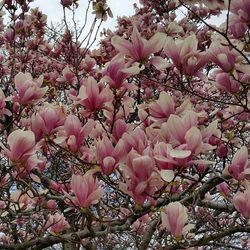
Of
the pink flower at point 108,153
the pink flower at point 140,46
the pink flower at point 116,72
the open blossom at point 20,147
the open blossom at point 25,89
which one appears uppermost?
the open blossom at point 25,89

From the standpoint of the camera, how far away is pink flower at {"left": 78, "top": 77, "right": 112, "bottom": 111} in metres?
1.59

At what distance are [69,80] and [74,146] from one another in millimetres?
1672

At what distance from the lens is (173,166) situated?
4.34ft

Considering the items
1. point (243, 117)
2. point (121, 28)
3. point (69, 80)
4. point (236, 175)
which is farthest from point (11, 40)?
point (236, 175)

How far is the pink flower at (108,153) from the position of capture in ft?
4.71

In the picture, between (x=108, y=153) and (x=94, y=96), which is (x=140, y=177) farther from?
(x=94, y=96)

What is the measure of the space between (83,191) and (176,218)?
1.00 feet

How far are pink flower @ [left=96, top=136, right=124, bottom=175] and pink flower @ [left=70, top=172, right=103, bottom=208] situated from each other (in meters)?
0.07

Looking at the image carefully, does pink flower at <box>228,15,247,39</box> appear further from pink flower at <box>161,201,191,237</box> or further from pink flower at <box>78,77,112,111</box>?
pink flower at <box>161,201,191,237</box>

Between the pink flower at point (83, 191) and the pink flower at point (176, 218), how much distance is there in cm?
22

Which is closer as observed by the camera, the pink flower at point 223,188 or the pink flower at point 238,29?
the pink flower at point 238,29

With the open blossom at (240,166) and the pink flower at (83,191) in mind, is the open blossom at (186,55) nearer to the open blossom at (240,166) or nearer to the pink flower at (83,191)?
the open blossom at (240,166)

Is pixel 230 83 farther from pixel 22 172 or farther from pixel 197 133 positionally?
pixel 22 172

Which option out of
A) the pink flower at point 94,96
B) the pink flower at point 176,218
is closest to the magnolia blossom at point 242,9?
the pink flower at point 94,96
